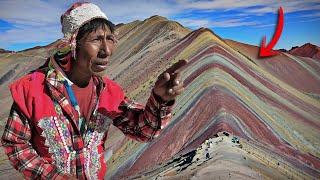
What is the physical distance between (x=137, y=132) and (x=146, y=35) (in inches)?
912

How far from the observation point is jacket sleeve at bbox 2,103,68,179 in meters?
1.52

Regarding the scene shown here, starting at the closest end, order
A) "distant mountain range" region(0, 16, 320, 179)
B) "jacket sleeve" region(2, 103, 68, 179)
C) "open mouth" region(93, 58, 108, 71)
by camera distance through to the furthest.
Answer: "jacket sleeve" region(2, 103, 68, 179) < "open mouth" region(93, 58, 108, 71) < "distant mountain range" region(0, 16, 320, 179)

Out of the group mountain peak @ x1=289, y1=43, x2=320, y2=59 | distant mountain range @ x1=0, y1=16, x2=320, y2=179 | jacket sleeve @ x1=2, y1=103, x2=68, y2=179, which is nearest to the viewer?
jacket sleeve @ x1=2, y1=103, x2=68, y2=179

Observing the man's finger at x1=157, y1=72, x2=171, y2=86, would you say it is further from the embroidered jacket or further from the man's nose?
the man's nose

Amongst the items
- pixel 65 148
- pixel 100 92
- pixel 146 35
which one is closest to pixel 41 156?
pixel 65 148

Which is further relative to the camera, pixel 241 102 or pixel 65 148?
pixel 241 102

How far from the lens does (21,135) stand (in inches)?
60.4

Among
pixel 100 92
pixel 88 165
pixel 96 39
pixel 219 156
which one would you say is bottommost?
pixel 88 165

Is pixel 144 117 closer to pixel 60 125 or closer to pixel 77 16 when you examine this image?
pixel 60 125

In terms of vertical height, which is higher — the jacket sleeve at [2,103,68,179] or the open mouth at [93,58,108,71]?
the open mouth at [93,58,108,71]

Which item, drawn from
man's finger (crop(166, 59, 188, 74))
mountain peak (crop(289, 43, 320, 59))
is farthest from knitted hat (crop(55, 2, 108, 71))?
mountain peak (crop(289, 43, 320, 59))

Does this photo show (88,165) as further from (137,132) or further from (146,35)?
(146,35)

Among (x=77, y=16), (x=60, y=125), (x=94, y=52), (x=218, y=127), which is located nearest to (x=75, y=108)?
(x=60, y=125)

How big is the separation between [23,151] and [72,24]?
49 centimetres
